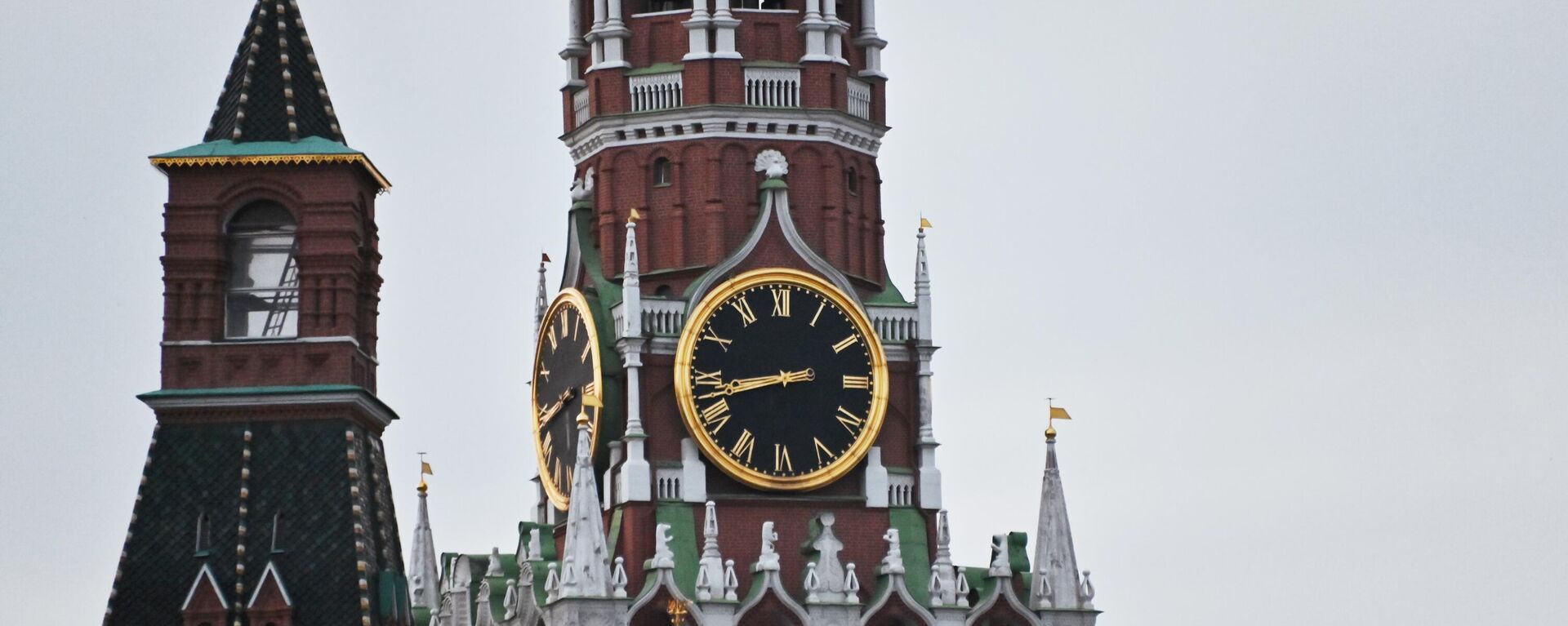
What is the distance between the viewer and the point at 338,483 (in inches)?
3688

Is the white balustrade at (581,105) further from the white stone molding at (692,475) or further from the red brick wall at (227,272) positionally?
the white stone molding at (692,475)

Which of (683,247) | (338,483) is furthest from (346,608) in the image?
(683,247)

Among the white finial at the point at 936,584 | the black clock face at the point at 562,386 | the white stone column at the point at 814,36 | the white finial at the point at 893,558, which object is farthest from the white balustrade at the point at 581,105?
the white finial at the point at 936,584

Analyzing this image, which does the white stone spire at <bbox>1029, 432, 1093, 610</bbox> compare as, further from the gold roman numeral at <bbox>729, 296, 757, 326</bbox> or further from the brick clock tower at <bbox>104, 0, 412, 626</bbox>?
the brick clock tower at <bbox>104, 0, 412, 626</bbox>

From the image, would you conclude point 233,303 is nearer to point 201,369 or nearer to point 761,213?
point 201,369

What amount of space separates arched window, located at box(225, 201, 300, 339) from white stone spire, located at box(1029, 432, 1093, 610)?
12701 millimetres

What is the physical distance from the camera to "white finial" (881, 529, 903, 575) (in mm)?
93375

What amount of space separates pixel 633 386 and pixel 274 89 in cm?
808

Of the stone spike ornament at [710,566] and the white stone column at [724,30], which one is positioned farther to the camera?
the white stone column at [724,30]

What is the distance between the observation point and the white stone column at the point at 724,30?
95.5 m

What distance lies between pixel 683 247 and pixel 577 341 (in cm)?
238

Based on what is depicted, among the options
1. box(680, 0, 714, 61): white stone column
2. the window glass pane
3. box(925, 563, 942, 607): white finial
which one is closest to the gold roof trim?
the window glass pane

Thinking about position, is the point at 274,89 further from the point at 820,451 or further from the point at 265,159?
the point at 820,451

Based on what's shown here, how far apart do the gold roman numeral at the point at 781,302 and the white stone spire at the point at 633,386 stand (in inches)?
86.8
